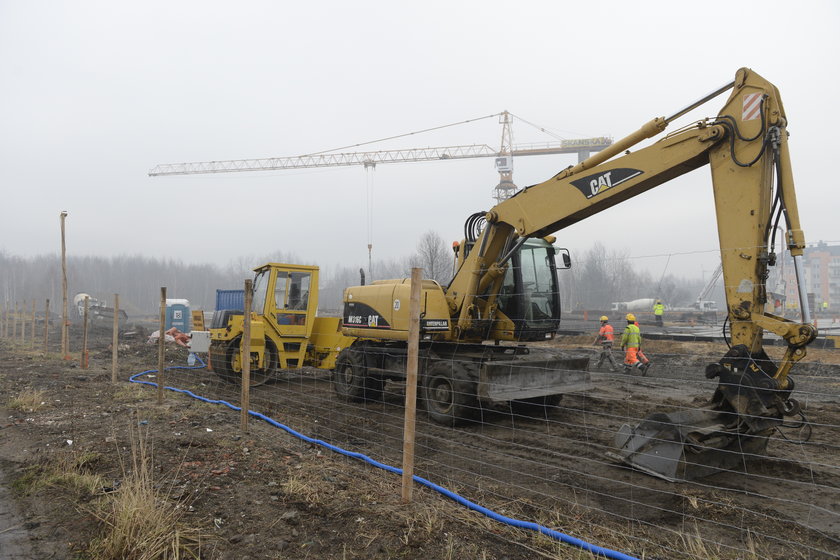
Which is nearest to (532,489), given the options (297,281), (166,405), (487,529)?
(487,529)

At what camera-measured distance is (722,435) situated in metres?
5.05

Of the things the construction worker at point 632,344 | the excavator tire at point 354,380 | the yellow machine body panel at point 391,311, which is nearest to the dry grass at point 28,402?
the excavator tire at point 354,380

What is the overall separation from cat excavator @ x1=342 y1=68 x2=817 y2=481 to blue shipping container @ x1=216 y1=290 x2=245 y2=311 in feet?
32.9

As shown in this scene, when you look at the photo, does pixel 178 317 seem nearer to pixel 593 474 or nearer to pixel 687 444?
pixel 593 474

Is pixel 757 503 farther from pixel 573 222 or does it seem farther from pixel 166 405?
pixel 166 405

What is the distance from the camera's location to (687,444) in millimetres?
4781

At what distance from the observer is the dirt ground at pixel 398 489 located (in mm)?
3581

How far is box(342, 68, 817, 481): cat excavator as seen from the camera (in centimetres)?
492

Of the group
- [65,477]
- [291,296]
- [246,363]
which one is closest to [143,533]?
[65,477]

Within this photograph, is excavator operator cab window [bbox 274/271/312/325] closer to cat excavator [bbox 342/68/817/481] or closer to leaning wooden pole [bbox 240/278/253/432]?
cat excavator [bbox 342/68/817/481]

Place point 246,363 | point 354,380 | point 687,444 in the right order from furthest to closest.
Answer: point 354,380 → point 246,363 → point 687,444

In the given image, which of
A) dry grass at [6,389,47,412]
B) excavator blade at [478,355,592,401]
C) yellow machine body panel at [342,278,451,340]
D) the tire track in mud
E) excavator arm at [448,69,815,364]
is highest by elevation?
excavator arm at [448,69,815,364]

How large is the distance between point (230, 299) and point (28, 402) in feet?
32.6

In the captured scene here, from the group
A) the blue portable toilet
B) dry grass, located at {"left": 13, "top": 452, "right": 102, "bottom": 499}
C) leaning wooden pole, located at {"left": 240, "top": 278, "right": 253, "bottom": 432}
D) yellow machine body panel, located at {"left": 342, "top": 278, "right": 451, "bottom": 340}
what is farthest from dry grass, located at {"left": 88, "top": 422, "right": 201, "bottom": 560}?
the blue portable toilet
